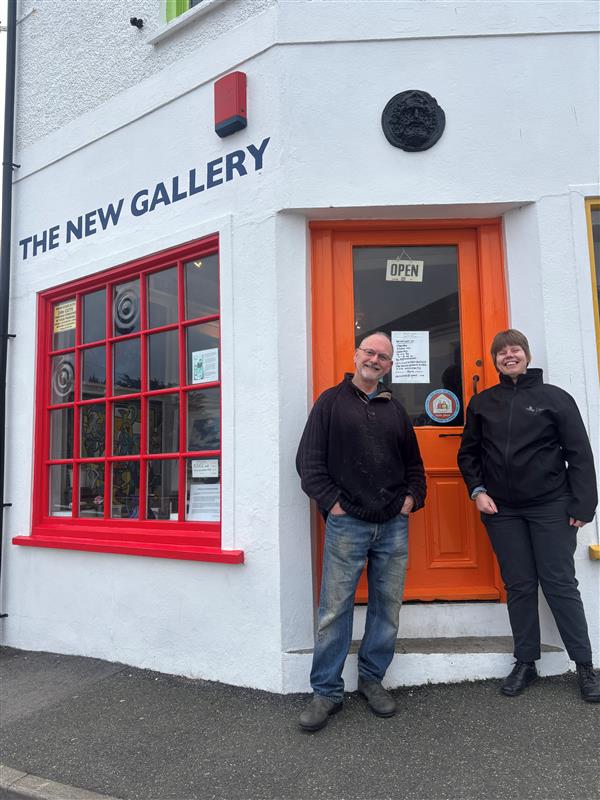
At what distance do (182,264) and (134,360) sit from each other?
853 millimetres

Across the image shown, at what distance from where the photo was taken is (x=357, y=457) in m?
3.30

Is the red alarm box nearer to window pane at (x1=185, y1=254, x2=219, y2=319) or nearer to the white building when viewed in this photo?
the white building

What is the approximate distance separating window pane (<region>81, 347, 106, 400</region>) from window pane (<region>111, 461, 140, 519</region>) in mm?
637

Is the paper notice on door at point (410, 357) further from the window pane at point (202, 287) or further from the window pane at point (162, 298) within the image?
the window pane at point (162, 298)

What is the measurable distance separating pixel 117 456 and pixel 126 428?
0.23 meters

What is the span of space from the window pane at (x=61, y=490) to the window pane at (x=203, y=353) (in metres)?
1.53

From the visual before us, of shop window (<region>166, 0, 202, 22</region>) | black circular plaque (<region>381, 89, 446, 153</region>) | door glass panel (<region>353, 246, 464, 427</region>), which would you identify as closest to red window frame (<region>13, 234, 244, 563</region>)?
door glass panel (<region>353, 246, 464, 427</region>)

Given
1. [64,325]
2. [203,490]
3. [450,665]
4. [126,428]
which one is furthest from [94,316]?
[450,665]

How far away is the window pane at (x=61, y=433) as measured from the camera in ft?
16.8

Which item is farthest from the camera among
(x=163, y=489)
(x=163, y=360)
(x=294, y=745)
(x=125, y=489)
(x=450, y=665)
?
(x=125, y=489)

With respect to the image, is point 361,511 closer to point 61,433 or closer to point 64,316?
point 61,433

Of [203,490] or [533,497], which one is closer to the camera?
[533,497]

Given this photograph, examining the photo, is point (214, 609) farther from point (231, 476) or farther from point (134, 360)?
point (134, 360)

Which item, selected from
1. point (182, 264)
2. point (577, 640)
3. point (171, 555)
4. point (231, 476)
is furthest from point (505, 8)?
point (171, 555)
